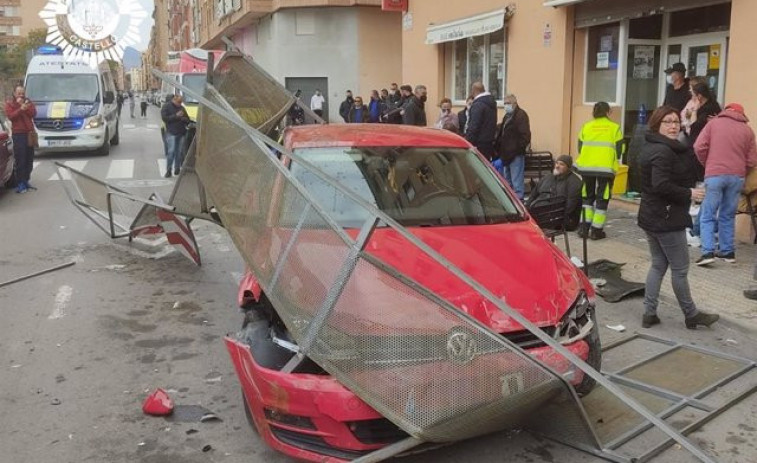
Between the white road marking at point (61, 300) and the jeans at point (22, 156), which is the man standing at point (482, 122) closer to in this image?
the white road marking at point (61, 300)

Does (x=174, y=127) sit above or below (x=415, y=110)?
below

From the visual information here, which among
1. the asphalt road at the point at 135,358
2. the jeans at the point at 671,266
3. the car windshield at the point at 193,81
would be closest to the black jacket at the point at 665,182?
the jeans at the point at 671,266

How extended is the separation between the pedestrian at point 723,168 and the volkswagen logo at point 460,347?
5338 mm

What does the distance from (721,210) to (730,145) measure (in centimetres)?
74

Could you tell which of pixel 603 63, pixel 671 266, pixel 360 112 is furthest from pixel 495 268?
pixel 360 112

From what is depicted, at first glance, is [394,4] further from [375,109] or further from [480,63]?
[375,109]

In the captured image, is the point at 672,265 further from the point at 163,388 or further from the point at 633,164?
the point at 633,164

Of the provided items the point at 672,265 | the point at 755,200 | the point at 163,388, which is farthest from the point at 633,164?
the point at 163,388

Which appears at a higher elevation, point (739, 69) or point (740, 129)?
point (739, 69)

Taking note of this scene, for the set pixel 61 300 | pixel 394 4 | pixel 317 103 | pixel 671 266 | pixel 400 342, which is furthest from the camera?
pixel 317 103

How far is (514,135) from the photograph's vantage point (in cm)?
1083

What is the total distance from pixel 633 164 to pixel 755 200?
271 centimetres

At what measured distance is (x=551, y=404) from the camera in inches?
146

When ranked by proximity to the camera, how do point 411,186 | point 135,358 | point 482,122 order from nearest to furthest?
point 411,186 → point 135,358 → point 482,122
